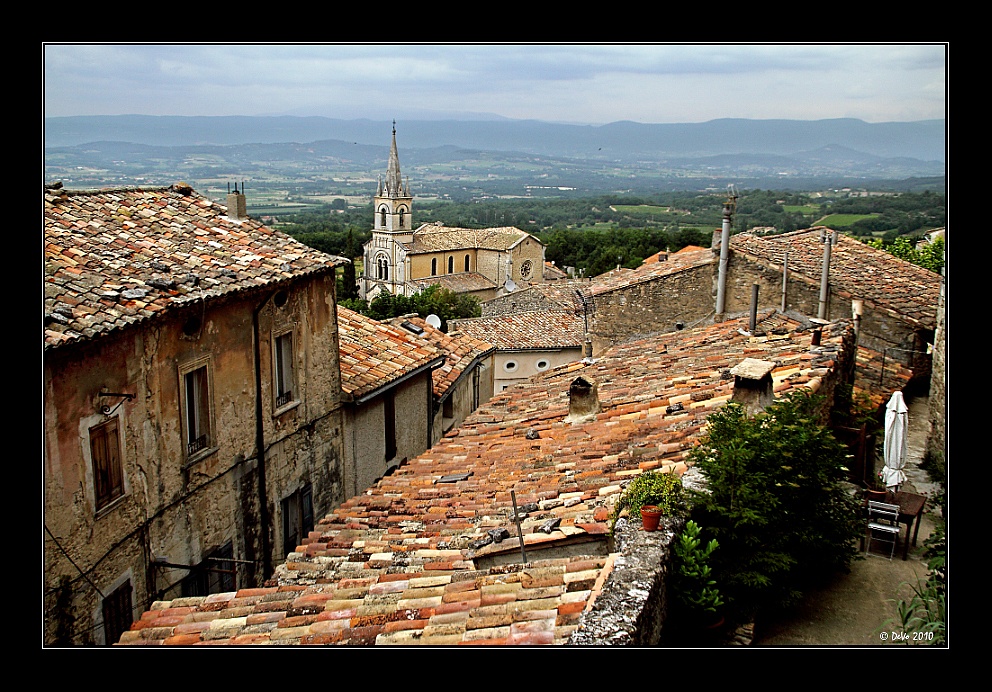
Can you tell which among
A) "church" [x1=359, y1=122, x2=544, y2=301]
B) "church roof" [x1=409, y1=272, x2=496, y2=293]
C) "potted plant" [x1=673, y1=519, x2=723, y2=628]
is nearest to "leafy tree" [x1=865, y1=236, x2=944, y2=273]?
"potted plant" [x1=673, y1=519, x2=723, y2=628]

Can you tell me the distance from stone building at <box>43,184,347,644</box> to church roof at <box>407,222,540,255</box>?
76.1 meters

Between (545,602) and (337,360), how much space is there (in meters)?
7.57

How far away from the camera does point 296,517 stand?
10922mm

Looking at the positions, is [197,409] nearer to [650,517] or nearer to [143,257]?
[143,257]

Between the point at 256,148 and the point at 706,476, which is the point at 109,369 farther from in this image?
A: the point at 256,148

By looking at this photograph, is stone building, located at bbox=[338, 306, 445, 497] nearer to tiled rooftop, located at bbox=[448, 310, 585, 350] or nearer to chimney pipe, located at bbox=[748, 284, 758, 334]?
chimney pipe, located at bbox=[748, 284, 758, 334]

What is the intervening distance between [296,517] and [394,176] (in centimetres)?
8808

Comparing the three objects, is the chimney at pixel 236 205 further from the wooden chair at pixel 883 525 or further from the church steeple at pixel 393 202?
the church steeple at pixel 393 202

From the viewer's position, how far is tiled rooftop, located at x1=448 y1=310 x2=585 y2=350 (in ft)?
95.1

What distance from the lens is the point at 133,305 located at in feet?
24.1

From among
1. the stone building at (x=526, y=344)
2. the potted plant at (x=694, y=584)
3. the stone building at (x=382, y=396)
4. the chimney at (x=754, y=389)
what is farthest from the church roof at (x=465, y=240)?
the potted plant at (x=694, y=584)

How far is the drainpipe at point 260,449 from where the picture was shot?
9648 millimetres

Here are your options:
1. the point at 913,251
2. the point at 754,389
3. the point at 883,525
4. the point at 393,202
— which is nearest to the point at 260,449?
the point at 754,389

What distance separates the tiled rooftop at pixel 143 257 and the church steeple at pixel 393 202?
83394mm
